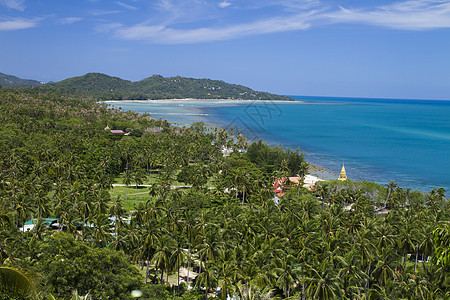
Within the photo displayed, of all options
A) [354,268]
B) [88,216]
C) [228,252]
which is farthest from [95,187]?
[354,268]

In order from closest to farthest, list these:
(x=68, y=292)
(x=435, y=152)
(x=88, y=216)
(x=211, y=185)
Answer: (x=68, y=292) < (x=88, y=216) < (x=211, y=185) < (x=435, y=152)

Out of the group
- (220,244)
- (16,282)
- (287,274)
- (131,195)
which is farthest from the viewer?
(131,195)

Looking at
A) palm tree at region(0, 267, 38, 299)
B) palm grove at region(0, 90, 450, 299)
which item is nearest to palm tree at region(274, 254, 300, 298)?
palm grove at region(0, 90, 450, 299)

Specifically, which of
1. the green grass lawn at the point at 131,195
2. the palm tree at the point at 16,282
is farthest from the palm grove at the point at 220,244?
the green grass lawn at the point at 131,195

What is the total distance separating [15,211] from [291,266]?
35.0 metres

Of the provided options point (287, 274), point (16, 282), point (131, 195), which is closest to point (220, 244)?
point (287, 274)

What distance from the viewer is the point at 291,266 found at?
35.8 metres

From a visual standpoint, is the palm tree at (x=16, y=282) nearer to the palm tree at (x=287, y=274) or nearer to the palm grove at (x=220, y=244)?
the palm grove at (x=220, y=244)

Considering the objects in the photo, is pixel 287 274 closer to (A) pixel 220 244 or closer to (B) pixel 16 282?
(A) pixel 220 244

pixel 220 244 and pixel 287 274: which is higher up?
pixel 220 244

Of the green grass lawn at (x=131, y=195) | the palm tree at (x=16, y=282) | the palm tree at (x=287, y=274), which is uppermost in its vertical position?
the palm tree at (x=16, y=282)

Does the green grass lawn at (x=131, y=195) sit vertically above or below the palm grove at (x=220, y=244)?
below

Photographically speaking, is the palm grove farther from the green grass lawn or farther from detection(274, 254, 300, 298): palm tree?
the green grass lawn

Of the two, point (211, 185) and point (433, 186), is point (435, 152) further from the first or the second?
point (211, 185)
